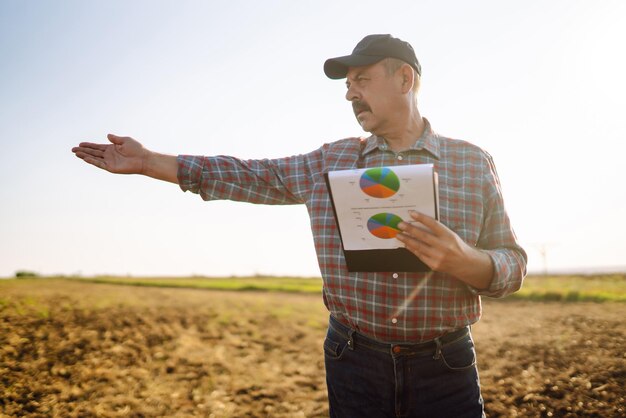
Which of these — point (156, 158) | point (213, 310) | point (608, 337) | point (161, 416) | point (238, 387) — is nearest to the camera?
point (156, 158)

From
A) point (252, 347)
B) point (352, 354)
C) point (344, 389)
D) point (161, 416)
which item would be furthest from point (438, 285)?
point (252, 347)

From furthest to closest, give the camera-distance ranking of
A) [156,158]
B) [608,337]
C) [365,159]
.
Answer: [608,337]
[365,159]
[156,158]

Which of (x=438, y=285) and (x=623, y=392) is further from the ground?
(x=438, y=285)

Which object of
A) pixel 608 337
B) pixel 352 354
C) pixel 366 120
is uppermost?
pixel 366 120

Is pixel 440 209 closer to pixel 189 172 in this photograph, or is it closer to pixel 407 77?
pixel 407 77

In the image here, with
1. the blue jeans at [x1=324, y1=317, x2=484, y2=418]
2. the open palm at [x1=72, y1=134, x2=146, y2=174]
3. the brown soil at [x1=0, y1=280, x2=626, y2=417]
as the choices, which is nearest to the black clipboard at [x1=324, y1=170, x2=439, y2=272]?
the blue jeans at [x1=324, y1=317, x2=484, y2=418]

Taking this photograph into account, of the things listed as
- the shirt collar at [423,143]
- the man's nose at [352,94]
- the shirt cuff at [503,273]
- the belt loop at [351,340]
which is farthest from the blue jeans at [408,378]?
the man's nose at [352,94]

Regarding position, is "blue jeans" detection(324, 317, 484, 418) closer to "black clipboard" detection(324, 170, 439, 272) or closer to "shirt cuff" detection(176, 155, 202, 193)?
"black clipboard" detection(324, 170, 439, 272)

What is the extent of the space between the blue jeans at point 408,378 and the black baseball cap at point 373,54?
1.39m

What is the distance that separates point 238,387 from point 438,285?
3719 mm

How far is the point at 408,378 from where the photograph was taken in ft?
7.11

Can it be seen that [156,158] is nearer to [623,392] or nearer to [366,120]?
[366,120]

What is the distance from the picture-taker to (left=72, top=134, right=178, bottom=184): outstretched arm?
2330 millimetres

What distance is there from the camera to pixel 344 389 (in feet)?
7.56
